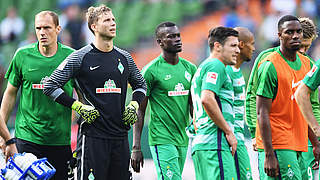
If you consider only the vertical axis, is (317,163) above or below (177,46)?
below

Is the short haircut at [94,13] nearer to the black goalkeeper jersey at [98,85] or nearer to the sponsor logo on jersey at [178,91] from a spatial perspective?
the black goalkeeper jersey at [98,85]

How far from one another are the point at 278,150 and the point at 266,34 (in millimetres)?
9765

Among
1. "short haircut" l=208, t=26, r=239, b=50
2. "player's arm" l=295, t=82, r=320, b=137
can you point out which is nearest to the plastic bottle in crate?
"short haircut" l=208, t=26, r=239, b=50

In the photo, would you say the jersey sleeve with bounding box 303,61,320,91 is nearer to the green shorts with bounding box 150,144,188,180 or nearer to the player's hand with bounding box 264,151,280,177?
the player's hand with bounding box 264,151,280,177

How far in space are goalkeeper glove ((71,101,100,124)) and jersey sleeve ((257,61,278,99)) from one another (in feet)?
6.09

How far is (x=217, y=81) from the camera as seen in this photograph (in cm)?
701

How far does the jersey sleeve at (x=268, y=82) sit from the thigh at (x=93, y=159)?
184cm

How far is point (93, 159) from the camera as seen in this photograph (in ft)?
23.1

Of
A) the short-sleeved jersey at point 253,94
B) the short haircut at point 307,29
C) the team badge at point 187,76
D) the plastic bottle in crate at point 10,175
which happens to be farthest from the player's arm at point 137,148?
the short haircut at point 307,29

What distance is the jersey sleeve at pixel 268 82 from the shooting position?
7.09 meters

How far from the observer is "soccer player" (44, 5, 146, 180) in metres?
7.07

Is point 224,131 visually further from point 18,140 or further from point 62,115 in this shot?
point 18,140

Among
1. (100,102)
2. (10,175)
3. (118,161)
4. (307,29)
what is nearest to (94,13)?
(100,102)

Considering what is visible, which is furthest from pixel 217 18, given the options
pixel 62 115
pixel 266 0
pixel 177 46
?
pixel 62 115
